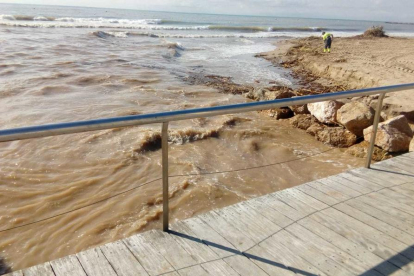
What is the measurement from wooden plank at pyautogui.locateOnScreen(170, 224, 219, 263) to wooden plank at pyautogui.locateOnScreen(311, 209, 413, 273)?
0.97 meters

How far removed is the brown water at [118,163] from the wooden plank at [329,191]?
4.88ft

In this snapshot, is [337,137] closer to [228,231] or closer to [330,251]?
[330,251]

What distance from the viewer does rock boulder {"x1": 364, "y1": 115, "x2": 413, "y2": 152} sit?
19.1 feet

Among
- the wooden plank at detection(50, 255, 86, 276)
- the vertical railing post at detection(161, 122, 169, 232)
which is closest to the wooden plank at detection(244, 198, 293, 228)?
the vertical railing post at detection(161, 122, 169, 232)

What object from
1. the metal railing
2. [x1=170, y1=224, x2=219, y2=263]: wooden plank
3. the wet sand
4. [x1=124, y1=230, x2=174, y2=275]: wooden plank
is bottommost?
the wet sand

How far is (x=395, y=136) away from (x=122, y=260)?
522 centimetres

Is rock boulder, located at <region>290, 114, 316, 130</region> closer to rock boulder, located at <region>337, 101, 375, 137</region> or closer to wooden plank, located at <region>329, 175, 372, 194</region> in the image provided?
rock boulder, located at <region>337, 101, 375, 137</region>

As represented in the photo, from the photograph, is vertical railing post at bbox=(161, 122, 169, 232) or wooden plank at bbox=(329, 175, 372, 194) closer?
vertical railing post at bbox=(161, 122, 169, 232)

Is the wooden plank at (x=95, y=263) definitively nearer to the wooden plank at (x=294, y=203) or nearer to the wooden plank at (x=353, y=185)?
the wooden plank at (x=294, y=203)

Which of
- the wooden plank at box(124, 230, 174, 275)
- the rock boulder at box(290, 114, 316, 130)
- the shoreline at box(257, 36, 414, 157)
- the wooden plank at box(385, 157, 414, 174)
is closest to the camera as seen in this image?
the wooden plank at box(124, 230, 174, 275)

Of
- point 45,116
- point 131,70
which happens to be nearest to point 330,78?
point 131,70

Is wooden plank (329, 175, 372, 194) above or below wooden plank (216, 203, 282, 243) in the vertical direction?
below

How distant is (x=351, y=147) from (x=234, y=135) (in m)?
2.17

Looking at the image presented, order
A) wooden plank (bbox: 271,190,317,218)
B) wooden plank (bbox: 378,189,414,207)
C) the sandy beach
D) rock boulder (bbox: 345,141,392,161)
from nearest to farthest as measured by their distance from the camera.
→ 1. wooden plank (bbox: 271,190,317,218)
2. wooden plank (bbox: 378,189,414,207)
3. rock boulder (bbox: 345,141,392,161)
4. the sandy beach
